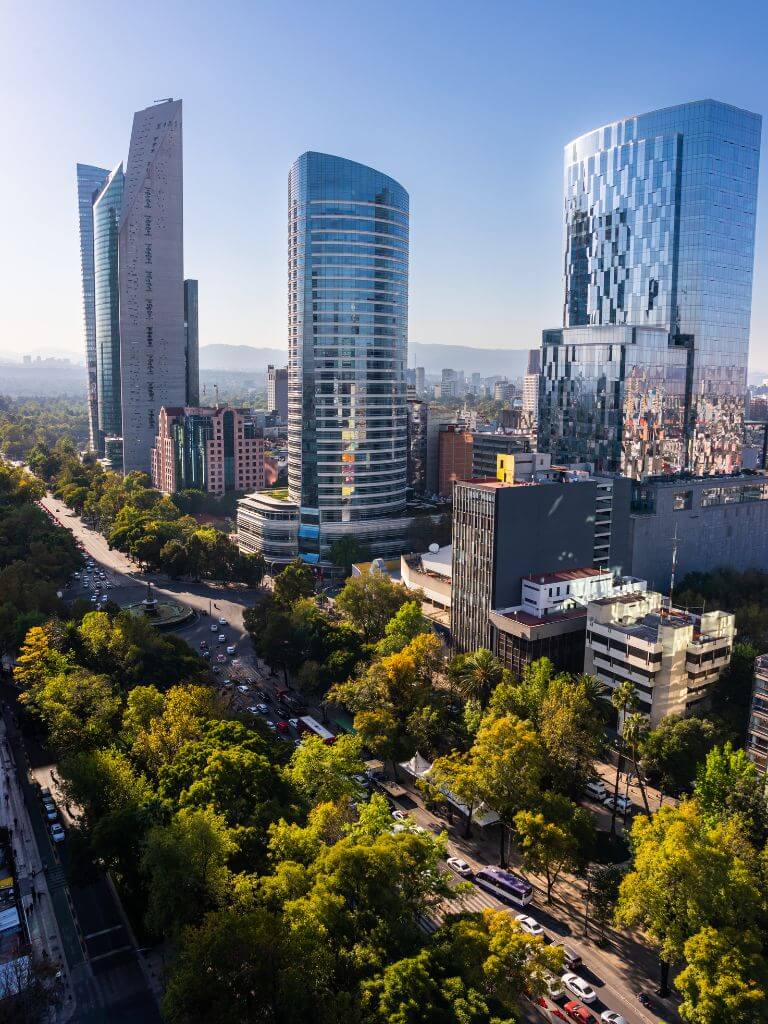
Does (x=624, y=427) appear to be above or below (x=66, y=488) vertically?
above

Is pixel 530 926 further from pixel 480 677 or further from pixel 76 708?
pixel 76 708

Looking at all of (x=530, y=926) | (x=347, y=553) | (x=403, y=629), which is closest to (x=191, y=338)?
(x=347, y=553)

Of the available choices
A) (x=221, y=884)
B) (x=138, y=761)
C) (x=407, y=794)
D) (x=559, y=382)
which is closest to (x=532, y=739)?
(x=407, y=794)

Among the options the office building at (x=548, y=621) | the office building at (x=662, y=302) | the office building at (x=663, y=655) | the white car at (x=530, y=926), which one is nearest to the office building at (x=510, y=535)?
the office building at (x=548, y=621)

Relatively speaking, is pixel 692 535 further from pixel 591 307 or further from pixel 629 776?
pixel 629 776

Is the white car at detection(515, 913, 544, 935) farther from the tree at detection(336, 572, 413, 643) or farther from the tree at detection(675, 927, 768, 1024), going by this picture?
the tree at detection(336, 572, 413, 643)

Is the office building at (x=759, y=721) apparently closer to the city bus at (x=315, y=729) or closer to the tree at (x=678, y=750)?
the tree at (x=678, y=750)

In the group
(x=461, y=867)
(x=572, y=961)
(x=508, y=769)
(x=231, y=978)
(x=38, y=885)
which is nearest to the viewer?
(x=231, y=978)

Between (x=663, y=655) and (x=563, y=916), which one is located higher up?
(x=663, y=655)
